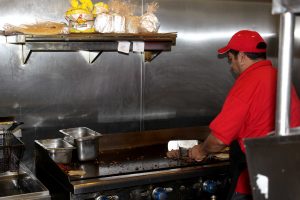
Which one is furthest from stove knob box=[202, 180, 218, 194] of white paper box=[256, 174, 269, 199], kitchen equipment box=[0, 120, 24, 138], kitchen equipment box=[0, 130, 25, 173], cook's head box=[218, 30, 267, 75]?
white paper box=[256, 174, 269, 199]

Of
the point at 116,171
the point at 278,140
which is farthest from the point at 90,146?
the point at 278,140

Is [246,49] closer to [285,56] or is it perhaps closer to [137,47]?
[137,47]

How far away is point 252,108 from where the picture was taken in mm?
2088

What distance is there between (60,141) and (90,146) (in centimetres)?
30

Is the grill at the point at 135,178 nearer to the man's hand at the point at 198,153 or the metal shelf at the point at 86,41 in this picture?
the man's hand at the point at 198,153

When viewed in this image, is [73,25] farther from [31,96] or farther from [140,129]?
[140,129]

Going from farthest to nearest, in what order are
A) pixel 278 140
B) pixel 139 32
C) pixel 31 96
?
1. pixel 31 96
2. pixel 139 32
3. pixel 278 140

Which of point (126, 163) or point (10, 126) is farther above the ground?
point (10, 126)

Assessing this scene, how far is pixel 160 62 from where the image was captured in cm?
329

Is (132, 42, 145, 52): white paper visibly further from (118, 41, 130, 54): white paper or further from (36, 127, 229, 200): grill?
(36, 127, 229, 200): grill

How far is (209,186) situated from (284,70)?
5.34 ft

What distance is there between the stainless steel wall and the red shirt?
46.3 inches

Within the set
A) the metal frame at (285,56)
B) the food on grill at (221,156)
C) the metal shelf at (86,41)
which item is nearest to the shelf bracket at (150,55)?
the metal shelf at (86,41)

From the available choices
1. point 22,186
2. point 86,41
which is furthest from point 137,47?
point 22,186
